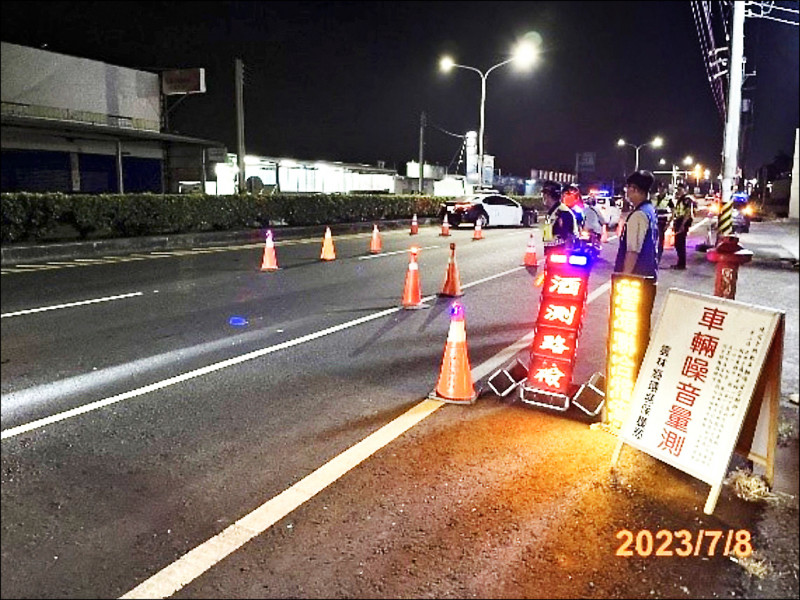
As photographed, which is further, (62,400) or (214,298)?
(214,298)

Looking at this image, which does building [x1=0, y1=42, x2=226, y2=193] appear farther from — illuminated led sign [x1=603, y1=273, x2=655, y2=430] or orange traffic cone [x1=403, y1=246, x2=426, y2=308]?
illuminated led sign [x1=603, y1=273, x2=655, y2=430]

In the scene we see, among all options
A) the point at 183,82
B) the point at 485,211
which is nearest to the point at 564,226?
the point at 485,211

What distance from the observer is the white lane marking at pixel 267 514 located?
9.45ft

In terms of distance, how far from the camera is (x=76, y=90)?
2434 centimetres

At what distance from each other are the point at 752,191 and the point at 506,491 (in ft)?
193

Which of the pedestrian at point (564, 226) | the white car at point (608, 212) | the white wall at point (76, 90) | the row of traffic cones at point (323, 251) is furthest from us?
the white car at point (608, 212)

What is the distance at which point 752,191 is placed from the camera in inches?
2122

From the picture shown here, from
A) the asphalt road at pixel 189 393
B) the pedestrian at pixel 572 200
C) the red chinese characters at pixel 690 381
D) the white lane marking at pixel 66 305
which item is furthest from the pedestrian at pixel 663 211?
the red chinese characters at pixel 690 381

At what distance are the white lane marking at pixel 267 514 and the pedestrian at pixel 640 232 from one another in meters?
1.91

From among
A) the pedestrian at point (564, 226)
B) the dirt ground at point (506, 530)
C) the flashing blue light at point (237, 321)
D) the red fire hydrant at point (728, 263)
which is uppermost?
the pedestrian at point (564, 226)

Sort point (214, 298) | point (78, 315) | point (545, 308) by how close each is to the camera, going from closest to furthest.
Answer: point (545, 308) → point (78, 315) → point (214, 298)

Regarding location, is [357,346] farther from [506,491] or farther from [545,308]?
[506,491]

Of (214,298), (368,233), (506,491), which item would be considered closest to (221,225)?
(368,233)

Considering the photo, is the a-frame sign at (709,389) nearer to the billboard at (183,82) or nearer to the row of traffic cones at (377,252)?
the row of traffic cones at (377,252)
